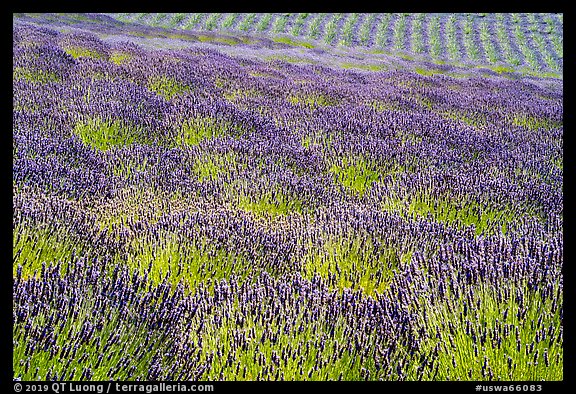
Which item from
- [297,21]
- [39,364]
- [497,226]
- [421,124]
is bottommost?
[297,21]

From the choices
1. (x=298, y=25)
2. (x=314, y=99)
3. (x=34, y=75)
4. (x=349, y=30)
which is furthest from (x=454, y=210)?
(x=298, y=25)

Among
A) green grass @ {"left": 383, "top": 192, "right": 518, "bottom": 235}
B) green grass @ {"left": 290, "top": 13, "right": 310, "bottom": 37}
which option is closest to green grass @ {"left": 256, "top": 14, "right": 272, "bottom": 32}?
green grass @ {"left": 290, "top": 13, "right": 310, "bottom": 37}

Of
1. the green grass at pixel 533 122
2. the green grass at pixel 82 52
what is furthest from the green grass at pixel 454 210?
the green grass at pixel 82 52

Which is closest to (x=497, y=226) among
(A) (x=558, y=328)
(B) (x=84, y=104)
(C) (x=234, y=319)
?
(A) (x=558, y=328)

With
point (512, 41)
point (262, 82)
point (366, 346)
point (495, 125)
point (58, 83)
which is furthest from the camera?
point (512, 41)

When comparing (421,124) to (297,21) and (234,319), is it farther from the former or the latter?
(297,21)

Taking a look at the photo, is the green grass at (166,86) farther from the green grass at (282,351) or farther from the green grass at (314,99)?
the green grass at (282,351)
